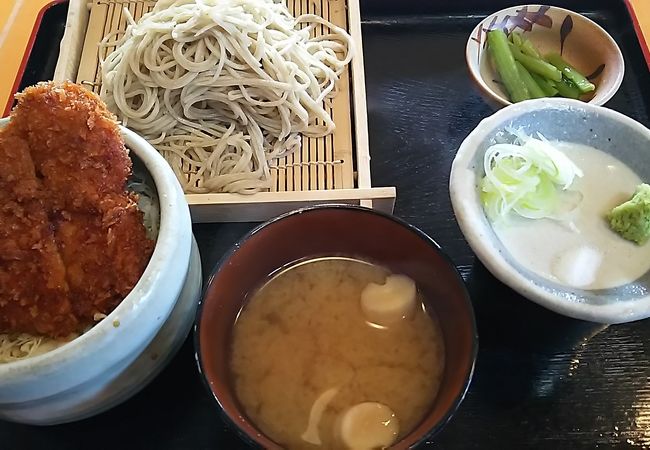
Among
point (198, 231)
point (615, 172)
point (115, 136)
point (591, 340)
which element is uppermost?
point (115, 136)

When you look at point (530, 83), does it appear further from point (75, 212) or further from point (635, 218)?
point (75, 212)

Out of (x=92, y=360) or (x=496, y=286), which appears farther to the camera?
(x=496, y=286)

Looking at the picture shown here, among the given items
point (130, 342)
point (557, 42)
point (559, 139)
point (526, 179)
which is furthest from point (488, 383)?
point (557, 42)

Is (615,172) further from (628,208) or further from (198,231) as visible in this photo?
(198,231)

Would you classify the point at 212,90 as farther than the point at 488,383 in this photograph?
Yes

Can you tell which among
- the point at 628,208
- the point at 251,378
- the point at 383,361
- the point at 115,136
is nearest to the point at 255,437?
the point at 251,378

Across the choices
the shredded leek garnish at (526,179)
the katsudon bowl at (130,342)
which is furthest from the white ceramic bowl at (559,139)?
the katsudon bowl at (130,342)

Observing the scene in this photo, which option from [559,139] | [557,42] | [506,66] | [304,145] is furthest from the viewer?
[557,42]
